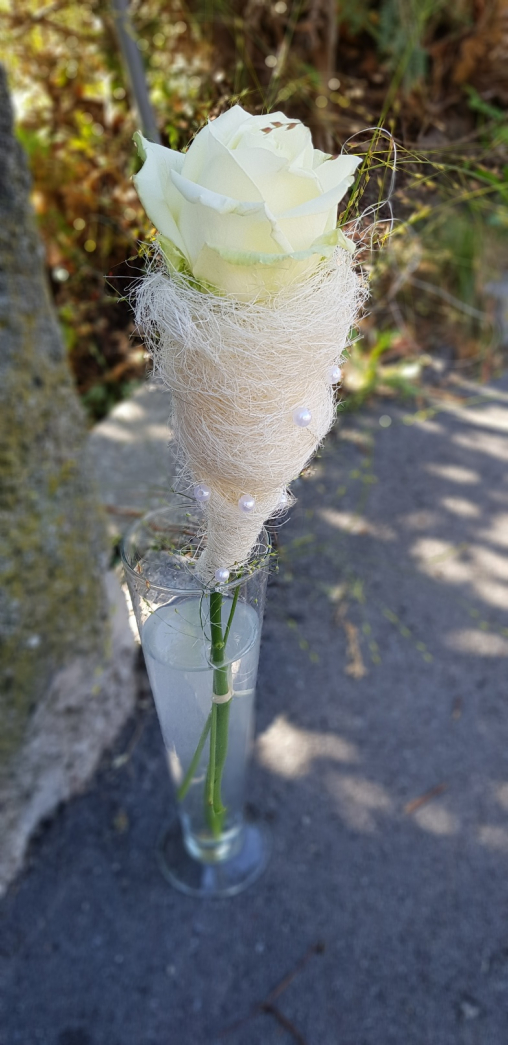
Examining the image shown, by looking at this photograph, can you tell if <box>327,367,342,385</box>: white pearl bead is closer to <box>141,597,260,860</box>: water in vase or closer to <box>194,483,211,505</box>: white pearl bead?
<box>194,483,211,505</box>: white pearl bead

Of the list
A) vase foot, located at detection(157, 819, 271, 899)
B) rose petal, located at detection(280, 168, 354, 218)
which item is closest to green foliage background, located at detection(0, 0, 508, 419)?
vase foot, located at detection(157, 819, 271, 899)

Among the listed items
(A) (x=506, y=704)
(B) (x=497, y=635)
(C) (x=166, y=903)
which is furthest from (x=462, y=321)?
(C) (x=166, y=903)

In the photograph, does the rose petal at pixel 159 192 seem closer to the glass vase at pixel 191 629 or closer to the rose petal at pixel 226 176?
the rose petal at pixel 226 176

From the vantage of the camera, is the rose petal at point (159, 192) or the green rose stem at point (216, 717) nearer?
the rose petal at point (159, 192)

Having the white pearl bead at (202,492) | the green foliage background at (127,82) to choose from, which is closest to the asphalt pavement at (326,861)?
the white pearl bead at (202,492)

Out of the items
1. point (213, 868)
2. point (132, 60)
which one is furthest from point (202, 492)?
point (132, 60)

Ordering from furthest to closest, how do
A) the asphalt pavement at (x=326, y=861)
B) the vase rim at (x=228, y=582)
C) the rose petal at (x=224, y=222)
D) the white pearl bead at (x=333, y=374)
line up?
1. the asphalt pavement at (x=326, y=861)
2. the vase rim at (x=228, y=582)
3. the white pearl bead at (x=333, y=374)
4. the rose petal at (x=224, y=222)
